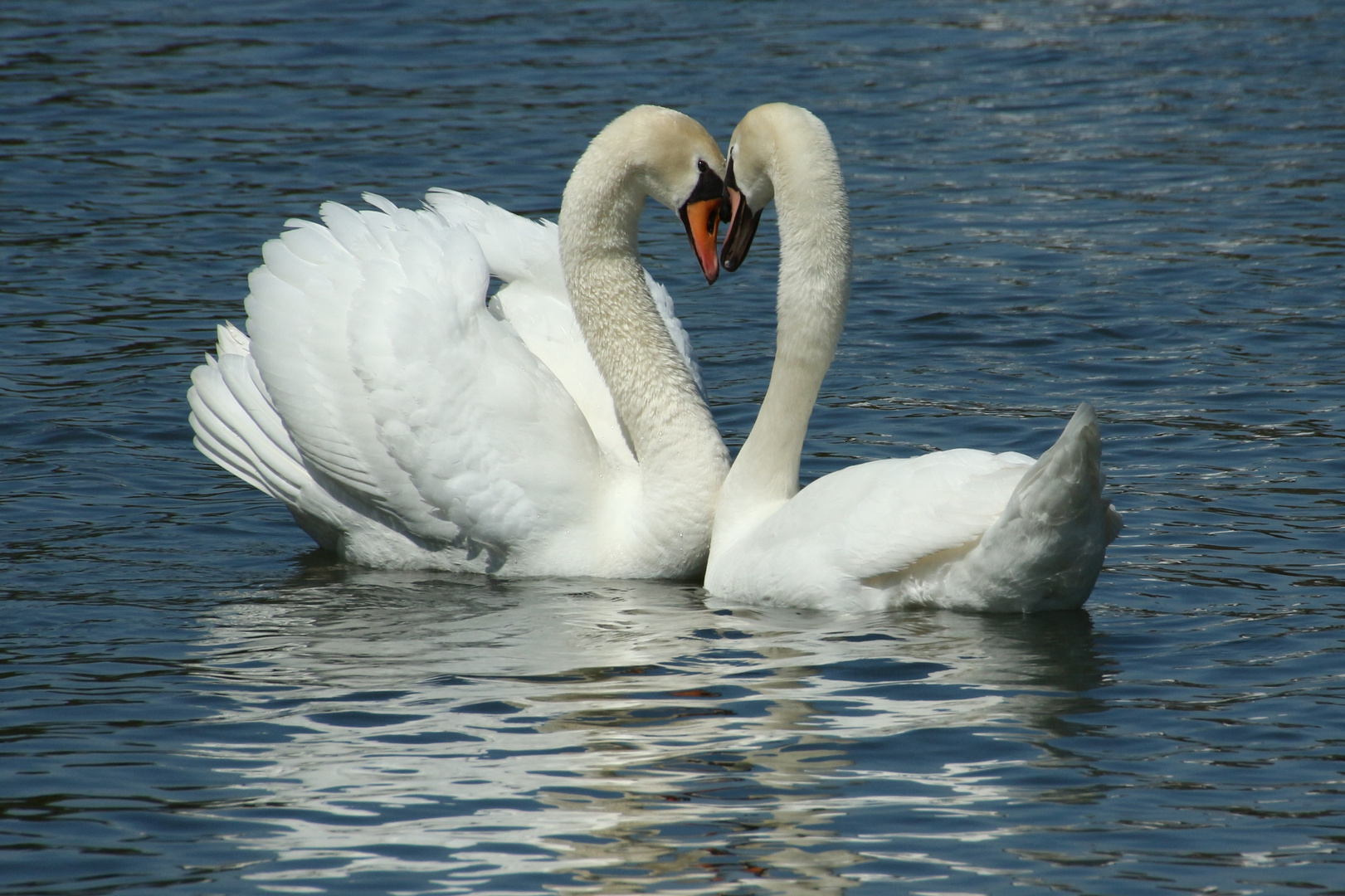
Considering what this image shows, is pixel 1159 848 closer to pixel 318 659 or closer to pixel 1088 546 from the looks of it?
pixel 1088 546

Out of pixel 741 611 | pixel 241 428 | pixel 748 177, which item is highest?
pixel 748 177

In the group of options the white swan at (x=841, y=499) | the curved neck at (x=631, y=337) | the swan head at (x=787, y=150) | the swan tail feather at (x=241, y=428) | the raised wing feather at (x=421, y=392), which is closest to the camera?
the white swan at (x=841, y=499)

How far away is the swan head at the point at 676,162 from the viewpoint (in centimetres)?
745

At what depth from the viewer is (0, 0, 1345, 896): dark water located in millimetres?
5105

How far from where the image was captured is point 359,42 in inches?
728

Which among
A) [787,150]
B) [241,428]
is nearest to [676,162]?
[787,150]

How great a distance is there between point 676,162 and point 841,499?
5.38ft

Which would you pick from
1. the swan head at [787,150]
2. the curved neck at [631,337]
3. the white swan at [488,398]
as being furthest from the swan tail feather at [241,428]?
the swan head at [787,150]

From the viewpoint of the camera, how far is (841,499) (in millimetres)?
6695

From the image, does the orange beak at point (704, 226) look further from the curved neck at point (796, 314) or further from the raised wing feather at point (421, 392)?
the raised wing feather at point (421, 392)

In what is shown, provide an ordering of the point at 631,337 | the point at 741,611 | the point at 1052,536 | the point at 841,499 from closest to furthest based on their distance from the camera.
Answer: the point at 1052,536 < the point at 841,499 < the point at 741,611 < the point at 631,337

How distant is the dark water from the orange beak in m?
1.36

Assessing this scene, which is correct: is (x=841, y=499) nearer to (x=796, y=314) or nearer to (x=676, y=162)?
(x=796, y=314)

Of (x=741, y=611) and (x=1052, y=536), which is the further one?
(x=741, y=611)
